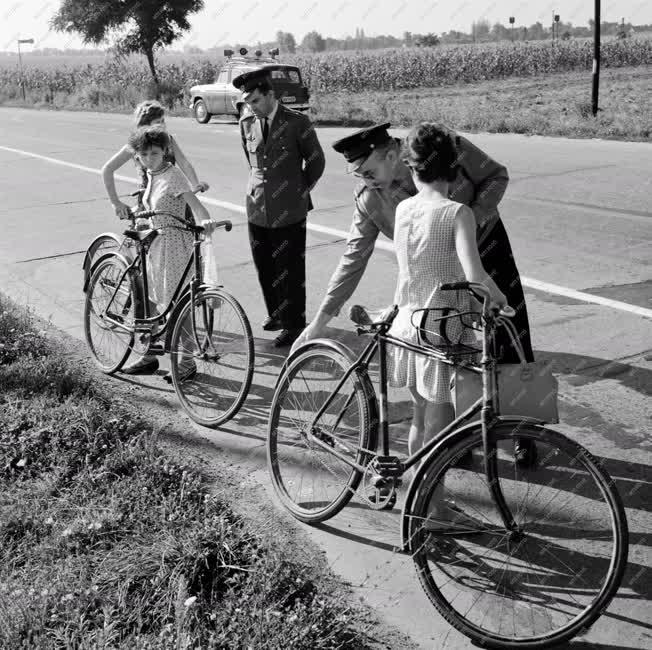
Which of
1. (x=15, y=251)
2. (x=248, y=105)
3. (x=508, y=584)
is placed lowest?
(x=508, y=584)

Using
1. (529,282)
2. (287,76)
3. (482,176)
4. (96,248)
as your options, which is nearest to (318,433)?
(482,176)

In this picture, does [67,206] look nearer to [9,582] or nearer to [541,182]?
[541,182]

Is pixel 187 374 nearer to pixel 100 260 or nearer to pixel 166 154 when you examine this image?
pixel 100 260

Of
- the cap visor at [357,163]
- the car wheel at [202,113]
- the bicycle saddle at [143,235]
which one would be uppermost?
the car wheel at [202,113]

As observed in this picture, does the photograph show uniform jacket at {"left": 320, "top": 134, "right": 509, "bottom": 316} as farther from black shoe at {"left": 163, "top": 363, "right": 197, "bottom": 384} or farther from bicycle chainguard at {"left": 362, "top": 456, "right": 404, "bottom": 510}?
black shoe at {"left": 163, "top": 363, "right": 197, "bottom": 384}

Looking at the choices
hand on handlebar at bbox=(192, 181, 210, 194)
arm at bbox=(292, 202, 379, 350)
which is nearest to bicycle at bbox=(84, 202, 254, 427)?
hand on handlebar at bbox=(192, 181, 210, 194)

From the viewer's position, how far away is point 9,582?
3.50m

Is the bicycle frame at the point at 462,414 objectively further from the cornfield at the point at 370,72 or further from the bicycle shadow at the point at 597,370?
the cornfield at the point at 370,72

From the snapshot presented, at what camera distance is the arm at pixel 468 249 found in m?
3.37

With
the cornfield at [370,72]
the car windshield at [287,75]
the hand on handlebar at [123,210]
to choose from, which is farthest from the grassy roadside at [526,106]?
the hand on handlebar at [123,210]

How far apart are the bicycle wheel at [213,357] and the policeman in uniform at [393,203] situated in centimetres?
82

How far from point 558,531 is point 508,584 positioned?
0.48 meters

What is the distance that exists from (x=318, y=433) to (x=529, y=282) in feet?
13.8

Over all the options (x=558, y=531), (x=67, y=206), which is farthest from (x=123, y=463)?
(x=67, y=206)
